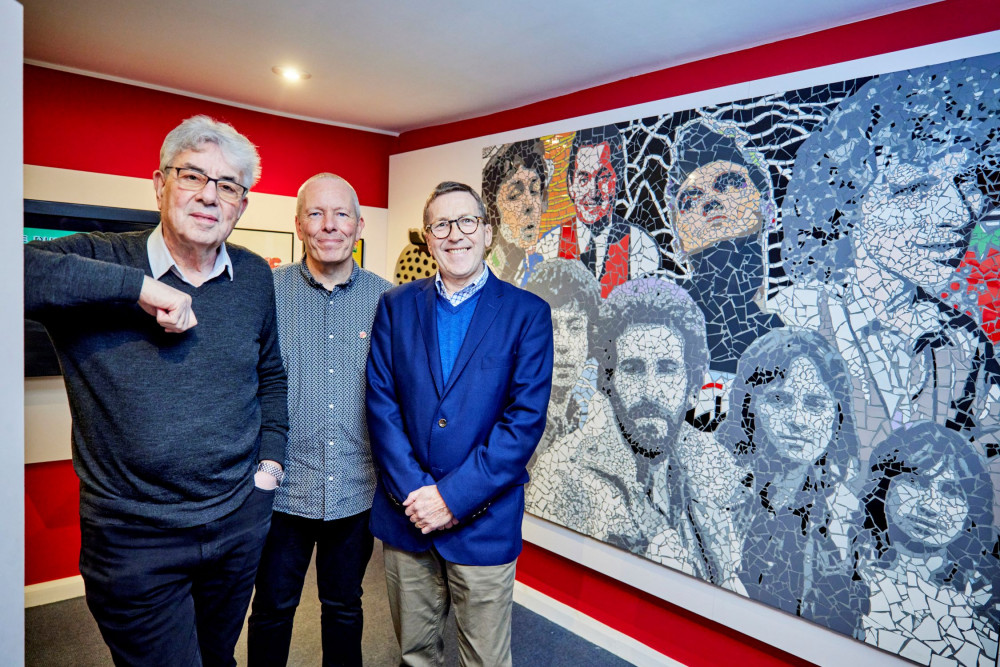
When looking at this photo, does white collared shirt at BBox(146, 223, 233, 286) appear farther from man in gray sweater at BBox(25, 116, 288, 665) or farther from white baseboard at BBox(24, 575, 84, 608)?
white baseboard at BBox(24, 575, 84, 608)

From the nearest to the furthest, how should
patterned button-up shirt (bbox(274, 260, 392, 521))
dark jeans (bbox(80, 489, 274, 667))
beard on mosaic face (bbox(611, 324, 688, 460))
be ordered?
dark jeans (bbox(80, 489, 274, 667)) < patterned button-up shirt (bbox(274, 260, 392, 521)) < beard on mosaic face (bbox(611, 324, 688, 460))

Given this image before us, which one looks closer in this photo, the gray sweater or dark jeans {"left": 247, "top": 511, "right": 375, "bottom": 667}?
the gray sweater

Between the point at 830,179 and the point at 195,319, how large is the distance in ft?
6.62

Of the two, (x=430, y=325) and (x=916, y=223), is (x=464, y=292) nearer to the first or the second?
(x=430, y=325)

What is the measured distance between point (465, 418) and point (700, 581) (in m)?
1.39

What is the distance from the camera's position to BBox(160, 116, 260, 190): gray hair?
1.35m

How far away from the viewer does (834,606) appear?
2.04 meters

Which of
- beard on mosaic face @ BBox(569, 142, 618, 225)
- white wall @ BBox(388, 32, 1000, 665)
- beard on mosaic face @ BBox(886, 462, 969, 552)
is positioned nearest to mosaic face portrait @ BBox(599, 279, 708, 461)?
beard on mosaic face @ BBox(569, 142, 618, 225)

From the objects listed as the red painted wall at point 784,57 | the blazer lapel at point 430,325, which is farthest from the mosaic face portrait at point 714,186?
the blazer lapel at point 430,325

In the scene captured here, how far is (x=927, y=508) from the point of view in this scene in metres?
1.85

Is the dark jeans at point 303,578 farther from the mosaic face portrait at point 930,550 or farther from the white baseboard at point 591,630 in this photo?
the mosaic face portrait at point 930,550

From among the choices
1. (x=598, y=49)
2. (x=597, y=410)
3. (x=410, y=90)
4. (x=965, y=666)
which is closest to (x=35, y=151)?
(x=410, y=90)

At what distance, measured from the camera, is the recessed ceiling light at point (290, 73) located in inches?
112

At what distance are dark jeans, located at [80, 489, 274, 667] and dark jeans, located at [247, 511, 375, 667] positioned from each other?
35cm
